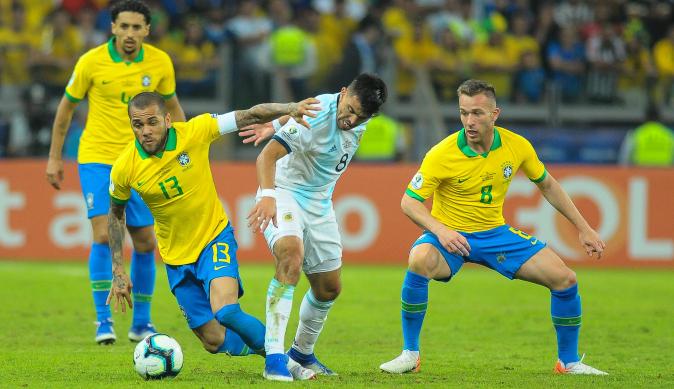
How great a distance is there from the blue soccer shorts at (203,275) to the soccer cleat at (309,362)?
57 cm

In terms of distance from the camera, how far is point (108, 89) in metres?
9.20

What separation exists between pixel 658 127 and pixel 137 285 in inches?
413

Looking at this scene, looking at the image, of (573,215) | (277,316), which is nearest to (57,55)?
(277,316)

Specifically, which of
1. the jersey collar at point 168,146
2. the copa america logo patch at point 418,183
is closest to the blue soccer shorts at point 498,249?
the copa america logo patch at point 418,183

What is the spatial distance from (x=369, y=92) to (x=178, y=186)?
1.39 meters

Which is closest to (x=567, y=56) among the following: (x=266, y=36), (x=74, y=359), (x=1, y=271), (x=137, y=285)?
(x=266, y=36)

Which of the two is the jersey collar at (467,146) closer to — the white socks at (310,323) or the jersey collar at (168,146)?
the white socks at (310,323)

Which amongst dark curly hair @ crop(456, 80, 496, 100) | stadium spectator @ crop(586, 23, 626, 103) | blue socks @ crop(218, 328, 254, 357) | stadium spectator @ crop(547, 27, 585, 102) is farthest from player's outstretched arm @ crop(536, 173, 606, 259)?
stadium spectator @ crop(586, 23, 626, 103)

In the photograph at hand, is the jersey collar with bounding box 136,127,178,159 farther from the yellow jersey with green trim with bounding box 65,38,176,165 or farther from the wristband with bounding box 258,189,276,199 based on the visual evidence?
the yellow jersey with green trim with bounding box 65,38,176,165

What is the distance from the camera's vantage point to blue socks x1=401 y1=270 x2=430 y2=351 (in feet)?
25.5

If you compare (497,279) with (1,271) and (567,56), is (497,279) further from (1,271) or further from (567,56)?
(1,271)

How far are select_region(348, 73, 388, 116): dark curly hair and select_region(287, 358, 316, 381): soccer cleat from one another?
1659mm

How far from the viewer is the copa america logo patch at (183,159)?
7.51 metres

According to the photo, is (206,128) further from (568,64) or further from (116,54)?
(568,64)
